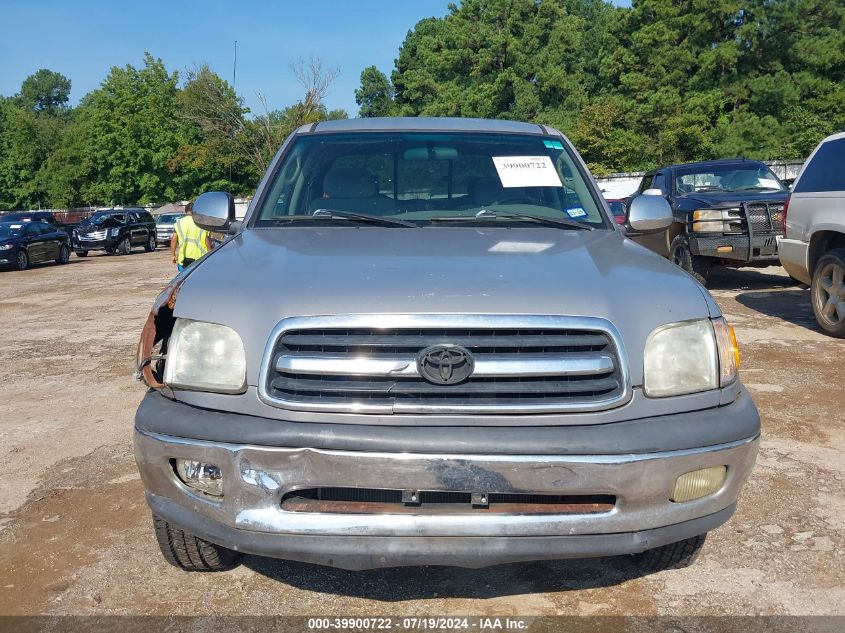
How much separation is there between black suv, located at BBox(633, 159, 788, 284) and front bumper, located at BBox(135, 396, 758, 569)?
8.51 meters

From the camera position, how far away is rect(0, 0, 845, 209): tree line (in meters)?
38.8

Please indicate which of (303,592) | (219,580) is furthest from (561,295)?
(219,580)

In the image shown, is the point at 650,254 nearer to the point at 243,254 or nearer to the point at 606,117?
the point at 243,254

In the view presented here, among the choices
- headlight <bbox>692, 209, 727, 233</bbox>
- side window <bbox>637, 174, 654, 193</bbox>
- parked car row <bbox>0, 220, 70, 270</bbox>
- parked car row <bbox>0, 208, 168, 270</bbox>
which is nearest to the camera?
headlight <bbox>692, 209, 727, 233</bbox>

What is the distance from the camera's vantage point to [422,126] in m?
4.38

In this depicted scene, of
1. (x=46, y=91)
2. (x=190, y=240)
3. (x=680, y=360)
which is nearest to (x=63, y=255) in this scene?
(x=190, y=240)

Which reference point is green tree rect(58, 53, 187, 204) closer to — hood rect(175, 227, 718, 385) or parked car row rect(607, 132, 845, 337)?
parked car row rect(607, 132, 845, 337)

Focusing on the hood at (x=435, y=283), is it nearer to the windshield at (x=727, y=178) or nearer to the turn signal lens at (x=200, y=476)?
the turn signal lens at (x=200, y=476)

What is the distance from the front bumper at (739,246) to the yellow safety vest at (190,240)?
Result: 6322 mm

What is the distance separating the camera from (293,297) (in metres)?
2.64

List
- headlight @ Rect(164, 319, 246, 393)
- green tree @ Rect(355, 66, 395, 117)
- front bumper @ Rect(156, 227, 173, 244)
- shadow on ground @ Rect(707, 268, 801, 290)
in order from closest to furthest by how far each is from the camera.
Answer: headlight @ Rect(164, 319, 246, 393)
shadow on ground @ Rect(707, 268, 801, 290)
front bumper @ Rect(156, 227, 173, 244)
green tree @ Rect(355, 66, 395, 117)

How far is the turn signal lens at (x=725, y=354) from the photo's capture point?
273cm

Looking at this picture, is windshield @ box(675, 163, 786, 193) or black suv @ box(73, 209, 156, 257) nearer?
windshield @ box(675, 163, 786, 193)

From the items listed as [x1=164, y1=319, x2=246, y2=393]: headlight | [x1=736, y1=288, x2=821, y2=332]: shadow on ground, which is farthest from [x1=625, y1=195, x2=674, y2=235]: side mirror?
[x1=736, y1=288, x2=821, y2=332]: shadow on ground
